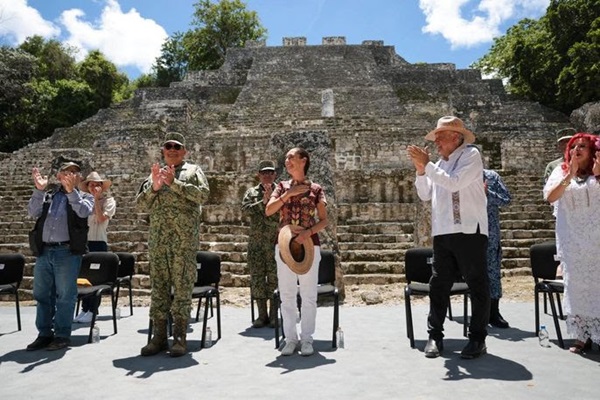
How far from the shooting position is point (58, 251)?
4.55m

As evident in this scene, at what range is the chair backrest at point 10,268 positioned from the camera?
5.27 meters

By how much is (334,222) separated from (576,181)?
11.5 ft

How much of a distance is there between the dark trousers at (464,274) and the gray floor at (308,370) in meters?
0.27

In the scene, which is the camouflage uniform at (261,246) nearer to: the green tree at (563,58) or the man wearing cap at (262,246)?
the man wearing cap at (262,246)

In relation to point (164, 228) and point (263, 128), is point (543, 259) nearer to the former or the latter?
point (164, 228)

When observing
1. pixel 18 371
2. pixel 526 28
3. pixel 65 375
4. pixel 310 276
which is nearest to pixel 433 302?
pixel 310 276

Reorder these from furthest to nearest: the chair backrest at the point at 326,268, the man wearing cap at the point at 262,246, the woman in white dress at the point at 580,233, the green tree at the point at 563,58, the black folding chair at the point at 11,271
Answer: the green tree at the point at 563,58, the man wearing cap at the point at 262,246, the black folding chair at the point at 11,271, the chair backrest at the point at 326,268, the woman in white dress at the point at 580,233

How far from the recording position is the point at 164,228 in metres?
4.14

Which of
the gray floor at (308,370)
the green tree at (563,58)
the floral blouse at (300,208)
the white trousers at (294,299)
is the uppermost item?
the green tree at (563,58)

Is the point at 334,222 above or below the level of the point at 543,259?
above

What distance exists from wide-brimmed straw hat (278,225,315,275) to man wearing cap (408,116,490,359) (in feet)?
3.12

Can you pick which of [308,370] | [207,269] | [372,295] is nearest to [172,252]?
[207,269]

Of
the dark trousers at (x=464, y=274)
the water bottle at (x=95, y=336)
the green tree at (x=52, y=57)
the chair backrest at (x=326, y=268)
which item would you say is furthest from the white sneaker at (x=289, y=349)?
the green tree at (x=52, y=57)

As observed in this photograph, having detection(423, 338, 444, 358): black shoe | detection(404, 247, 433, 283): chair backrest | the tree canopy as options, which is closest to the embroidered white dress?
detection(423, 338, 444, 358): black shoe
